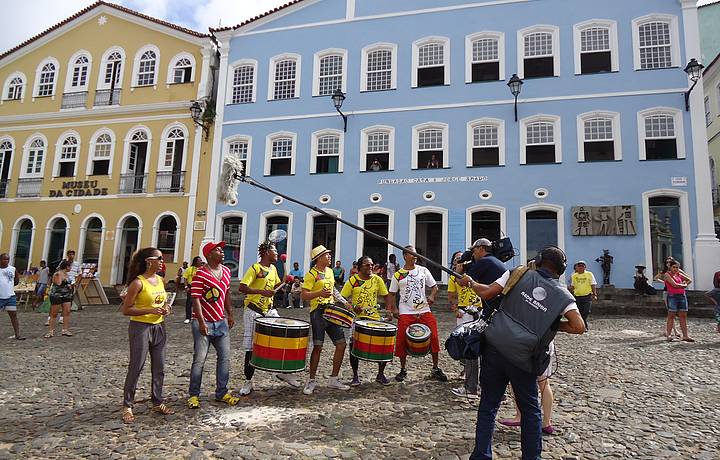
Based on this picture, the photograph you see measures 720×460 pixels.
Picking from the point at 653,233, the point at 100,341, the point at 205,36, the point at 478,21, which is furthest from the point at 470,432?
the point at 205,36

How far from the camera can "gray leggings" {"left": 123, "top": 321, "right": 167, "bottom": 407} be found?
502 centimetres

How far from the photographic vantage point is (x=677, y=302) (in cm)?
976

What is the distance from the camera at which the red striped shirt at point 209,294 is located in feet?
17.9

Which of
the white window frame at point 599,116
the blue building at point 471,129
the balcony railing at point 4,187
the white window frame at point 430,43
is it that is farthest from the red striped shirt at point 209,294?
the balcony railing at point 4,187

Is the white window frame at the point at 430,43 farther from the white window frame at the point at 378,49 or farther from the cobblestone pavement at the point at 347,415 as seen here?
the cobblestone pavement at the point at 347,415

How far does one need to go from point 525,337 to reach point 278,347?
2.94 metres

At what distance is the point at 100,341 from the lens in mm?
9852

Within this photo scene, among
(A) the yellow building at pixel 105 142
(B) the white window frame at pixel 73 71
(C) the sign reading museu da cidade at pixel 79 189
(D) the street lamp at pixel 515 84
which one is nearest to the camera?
(D) the street lamp at pixel 515 84

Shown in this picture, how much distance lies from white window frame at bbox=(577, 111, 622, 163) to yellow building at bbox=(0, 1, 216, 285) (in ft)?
48.9

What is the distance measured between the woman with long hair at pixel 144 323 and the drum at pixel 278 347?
3.42 feet

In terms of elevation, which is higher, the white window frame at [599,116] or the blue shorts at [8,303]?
the white window frame at [599,116]

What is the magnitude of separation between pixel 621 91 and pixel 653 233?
5.08 metres

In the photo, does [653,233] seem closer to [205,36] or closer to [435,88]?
[435,88]

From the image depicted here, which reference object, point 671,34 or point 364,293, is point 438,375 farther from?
point 671,34
